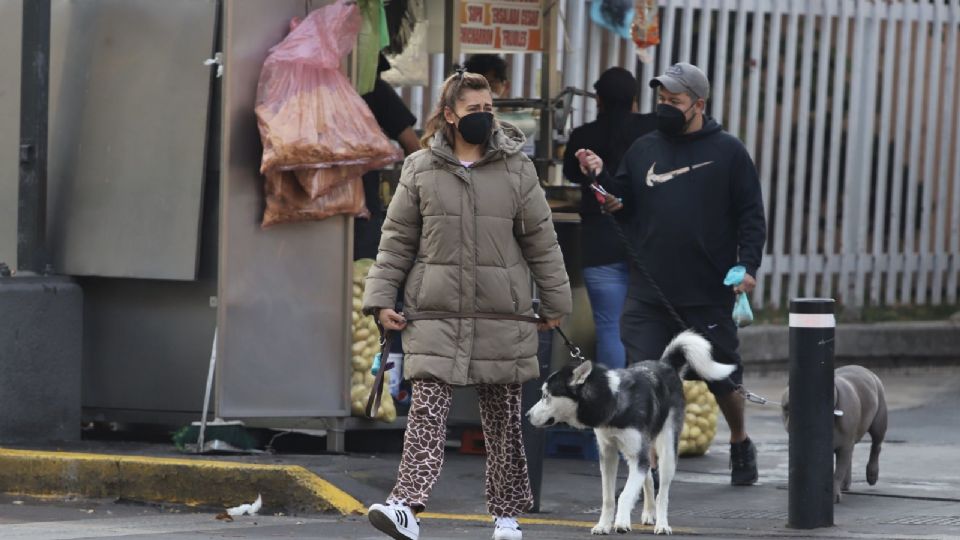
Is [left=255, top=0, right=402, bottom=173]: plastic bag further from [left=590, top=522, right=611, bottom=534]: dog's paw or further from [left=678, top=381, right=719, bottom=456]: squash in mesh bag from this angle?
[left=590, top=522, right=611, bottom=534]: dog's paw

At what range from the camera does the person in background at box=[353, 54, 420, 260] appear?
8922 millimetres

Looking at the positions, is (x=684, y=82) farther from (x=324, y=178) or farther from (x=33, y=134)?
(x=33, y=134)

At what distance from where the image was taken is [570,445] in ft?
30.4

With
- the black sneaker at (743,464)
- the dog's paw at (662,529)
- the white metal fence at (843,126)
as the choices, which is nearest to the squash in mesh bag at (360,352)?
the black sneaker at (743,464)

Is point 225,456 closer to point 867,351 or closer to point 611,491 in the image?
point 611,491

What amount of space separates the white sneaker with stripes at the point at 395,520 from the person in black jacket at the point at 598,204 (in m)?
2.71

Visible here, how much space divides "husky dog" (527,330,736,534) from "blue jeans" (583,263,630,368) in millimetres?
1347

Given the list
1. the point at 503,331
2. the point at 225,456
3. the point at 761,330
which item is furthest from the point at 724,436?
the point at 503,331

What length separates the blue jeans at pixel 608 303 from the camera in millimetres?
8883

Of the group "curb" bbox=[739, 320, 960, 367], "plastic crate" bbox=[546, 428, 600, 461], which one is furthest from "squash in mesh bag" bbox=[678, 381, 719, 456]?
"curb" bbox=[739, 320, 960, 367]

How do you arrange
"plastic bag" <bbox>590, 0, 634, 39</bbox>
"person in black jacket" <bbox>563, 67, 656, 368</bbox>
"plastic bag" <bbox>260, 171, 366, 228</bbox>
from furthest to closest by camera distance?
"plastic bag" <bbox>590, 0, 634, 39</bbox>, "person in black jacket" <bbox>563, 67, 656, 368</bbox>, "plastic bag" <bbox>260, 171, 366, 228</bbox>

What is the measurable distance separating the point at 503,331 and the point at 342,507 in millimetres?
1564

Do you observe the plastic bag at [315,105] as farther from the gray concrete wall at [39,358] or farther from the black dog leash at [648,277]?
the gray concrete wall at [39,358]

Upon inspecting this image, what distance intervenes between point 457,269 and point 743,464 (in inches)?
97.8
